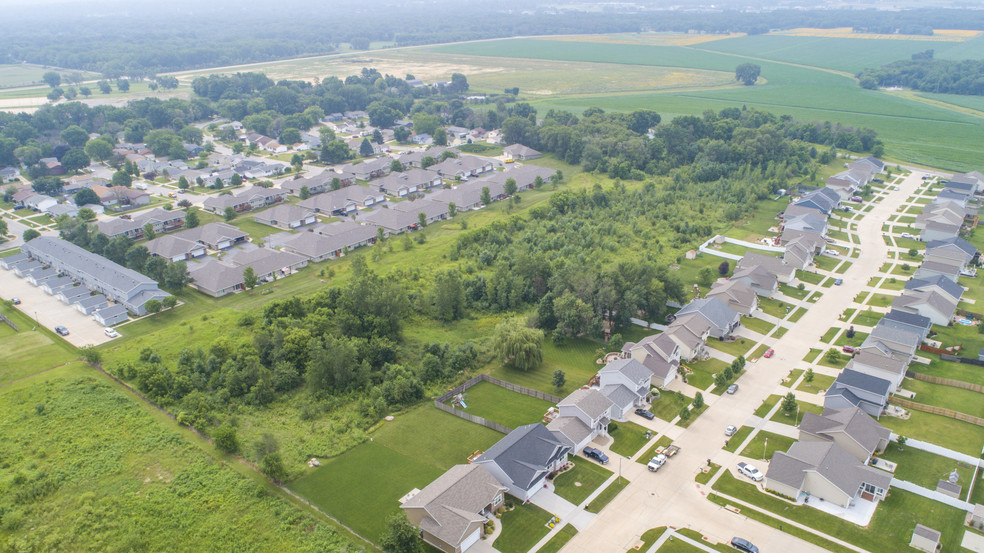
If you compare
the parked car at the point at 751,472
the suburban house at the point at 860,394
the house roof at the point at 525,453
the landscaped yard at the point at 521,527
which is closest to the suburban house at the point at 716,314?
the suburban house at the point at 860,394

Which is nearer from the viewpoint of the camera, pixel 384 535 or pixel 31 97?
pixel 384 535

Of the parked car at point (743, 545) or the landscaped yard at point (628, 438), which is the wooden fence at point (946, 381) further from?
the parked car at point (743, 545)

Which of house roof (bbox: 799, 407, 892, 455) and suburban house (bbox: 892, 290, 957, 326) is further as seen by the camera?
suburban house (bbox: 892, 290, 957, 326)

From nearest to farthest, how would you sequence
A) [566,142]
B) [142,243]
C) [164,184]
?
[142,243] → [164,184] → [566,142]

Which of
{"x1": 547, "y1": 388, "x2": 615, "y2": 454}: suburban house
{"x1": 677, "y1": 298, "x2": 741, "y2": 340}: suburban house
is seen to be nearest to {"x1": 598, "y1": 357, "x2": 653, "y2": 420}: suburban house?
{"x1": 547, "y1": 388, "x2": 615, "y2": 454}: suburban house

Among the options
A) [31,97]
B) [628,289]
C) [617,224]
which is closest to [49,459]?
[628,289]

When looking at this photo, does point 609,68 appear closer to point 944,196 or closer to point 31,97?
point 944,196

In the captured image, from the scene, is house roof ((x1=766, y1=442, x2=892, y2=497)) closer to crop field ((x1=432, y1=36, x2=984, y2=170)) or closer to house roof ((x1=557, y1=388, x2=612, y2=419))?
house roof ((x1=557, y1=388, x2=612, y2=419))
